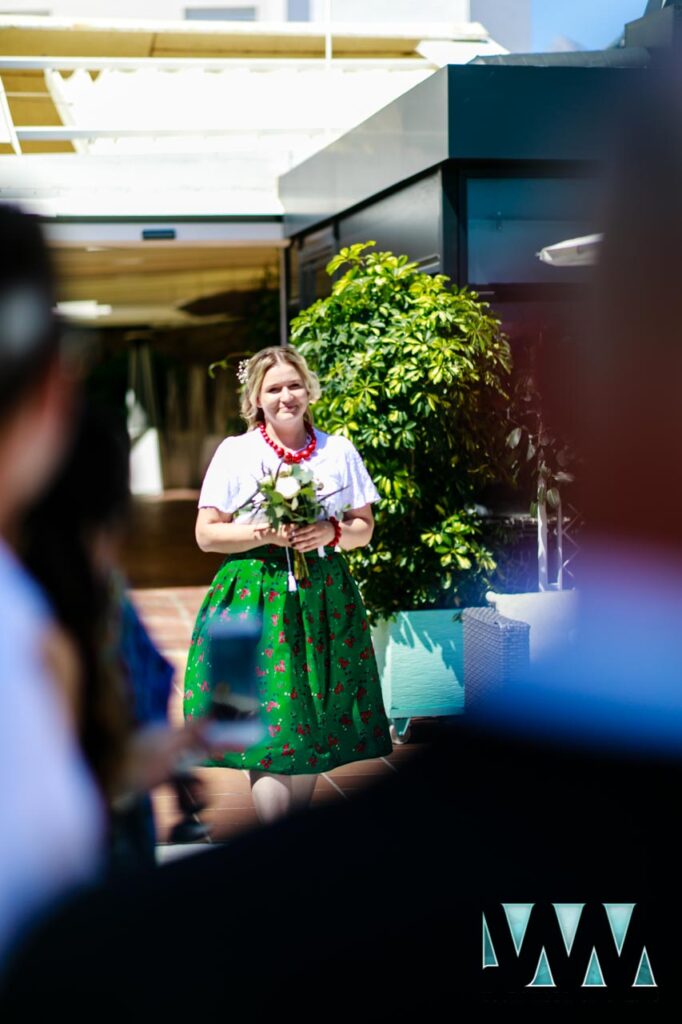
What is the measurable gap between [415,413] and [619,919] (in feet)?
14.6

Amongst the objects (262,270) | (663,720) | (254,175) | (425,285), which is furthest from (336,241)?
(663,720)

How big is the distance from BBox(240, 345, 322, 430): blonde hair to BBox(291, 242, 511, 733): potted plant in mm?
1440

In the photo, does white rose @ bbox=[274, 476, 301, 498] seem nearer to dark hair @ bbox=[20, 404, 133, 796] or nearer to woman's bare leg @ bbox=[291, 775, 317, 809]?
woman's bare leg @ bbox=[291, 775, 317, 809]

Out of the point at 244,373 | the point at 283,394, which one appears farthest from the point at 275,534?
the point at 244,373

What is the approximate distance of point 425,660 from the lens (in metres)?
5.95

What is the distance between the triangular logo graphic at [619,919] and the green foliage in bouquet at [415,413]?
4.33m

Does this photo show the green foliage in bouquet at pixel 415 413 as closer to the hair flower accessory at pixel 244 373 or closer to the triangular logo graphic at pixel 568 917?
the hair flower accessory at pixel 244 373

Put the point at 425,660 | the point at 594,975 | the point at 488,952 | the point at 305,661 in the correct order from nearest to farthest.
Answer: the point at 488,952 → the point at 594,975 → the point at 305,661 → the point at 425,660

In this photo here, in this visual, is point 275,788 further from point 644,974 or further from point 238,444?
point 644,974

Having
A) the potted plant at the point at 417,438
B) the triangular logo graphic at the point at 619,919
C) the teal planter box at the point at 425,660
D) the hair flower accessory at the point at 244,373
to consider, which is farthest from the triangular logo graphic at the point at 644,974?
the teal planter box at the point at 425,660

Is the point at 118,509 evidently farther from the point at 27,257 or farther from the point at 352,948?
the point at 352,948

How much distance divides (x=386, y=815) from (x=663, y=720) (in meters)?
0.33

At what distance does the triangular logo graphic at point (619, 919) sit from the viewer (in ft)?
4.79

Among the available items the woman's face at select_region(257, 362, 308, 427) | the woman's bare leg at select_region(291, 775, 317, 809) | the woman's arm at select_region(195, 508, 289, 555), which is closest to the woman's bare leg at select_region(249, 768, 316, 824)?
the woman's bare leg at select_region(291, 775, 317, 809)
